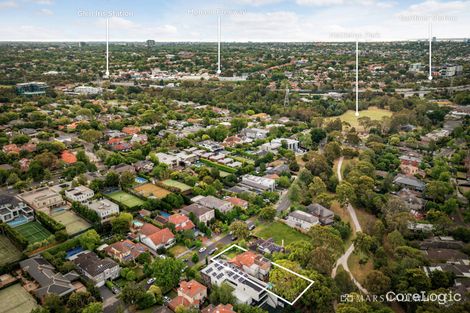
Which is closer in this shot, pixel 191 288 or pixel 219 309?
pixel 219 309

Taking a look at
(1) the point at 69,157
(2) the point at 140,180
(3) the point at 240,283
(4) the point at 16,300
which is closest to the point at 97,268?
(4) the point at 16,300

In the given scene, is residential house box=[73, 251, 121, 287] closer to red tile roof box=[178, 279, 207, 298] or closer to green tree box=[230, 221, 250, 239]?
red tile roof box=[178, 279, 207, 298]

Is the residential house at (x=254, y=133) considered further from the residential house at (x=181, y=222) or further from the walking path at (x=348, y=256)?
the residential house at (x=181, y=222)

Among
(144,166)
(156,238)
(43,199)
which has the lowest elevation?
(156,238)

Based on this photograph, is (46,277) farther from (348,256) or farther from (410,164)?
(410,164)

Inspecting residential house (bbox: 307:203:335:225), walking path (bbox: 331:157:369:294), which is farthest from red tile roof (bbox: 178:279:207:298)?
residential house (bbox: 307:203:335:225)

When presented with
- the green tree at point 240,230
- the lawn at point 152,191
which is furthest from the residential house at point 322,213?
the lawn at point 152,191

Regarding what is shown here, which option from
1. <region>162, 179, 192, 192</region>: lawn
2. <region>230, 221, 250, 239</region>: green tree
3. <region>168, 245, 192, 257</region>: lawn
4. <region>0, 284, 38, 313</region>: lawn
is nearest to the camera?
<region>0, 284, 38, 313</region>: lawn
